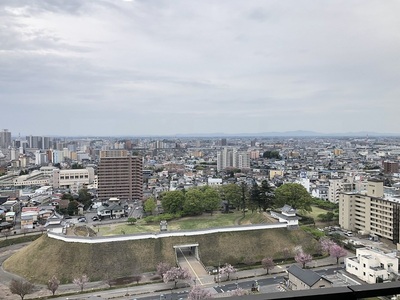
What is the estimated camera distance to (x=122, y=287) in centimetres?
768

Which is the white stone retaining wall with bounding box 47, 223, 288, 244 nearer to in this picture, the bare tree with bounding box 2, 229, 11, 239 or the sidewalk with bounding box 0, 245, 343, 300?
the sidewalk with bounding box 0, 245, 343, 300

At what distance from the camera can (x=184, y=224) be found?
40.1 feet

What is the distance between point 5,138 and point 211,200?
4012 cm

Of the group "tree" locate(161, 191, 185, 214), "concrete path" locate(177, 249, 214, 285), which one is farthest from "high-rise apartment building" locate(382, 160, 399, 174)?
"concrete path" locate(177, 249, 214, 285)

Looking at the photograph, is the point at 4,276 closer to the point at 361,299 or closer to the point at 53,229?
the point at 53,229

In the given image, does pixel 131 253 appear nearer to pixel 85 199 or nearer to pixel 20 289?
pixel 20 289

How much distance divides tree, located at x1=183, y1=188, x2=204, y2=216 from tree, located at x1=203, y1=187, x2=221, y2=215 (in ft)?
0.56

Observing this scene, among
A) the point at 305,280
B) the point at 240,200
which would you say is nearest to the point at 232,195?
the point at 240,200

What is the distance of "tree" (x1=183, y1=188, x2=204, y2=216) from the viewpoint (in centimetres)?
1321

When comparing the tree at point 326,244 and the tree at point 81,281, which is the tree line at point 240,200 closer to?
the tree at point 326,244

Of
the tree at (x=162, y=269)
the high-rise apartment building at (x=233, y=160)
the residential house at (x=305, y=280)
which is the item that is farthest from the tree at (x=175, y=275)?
the high-rise apartment building at (x=233, y=160)

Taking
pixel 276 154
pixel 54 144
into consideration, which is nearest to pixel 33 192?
pixel 276 154

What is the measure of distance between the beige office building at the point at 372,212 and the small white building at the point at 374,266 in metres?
2.55

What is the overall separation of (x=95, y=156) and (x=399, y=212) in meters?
35.4
